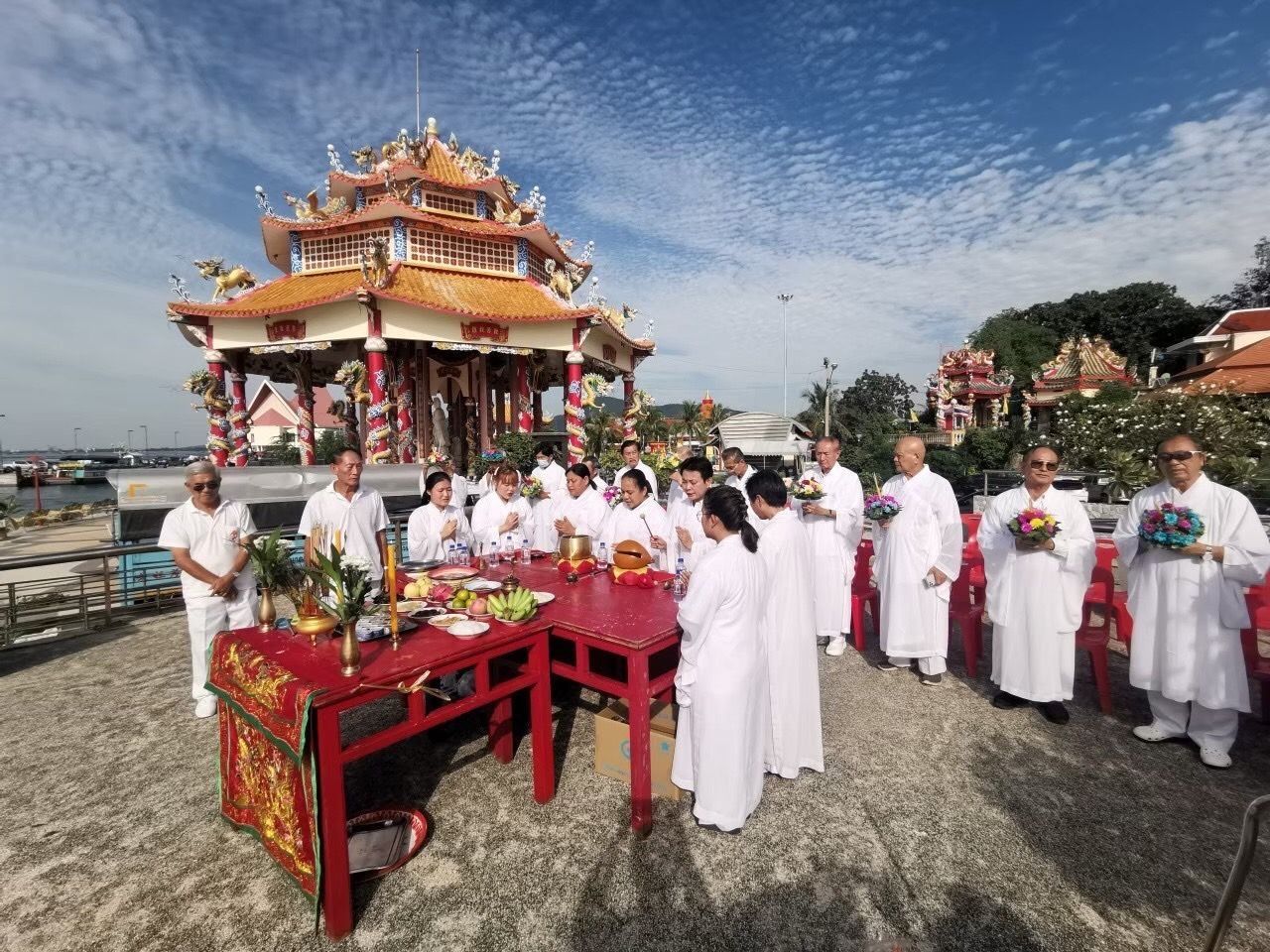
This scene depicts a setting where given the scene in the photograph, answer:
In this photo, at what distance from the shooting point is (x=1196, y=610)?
13.8ft

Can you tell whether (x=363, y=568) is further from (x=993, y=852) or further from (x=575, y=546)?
(x=993, y=852)

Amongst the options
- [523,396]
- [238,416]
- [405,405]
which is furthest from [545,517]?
[238,416]

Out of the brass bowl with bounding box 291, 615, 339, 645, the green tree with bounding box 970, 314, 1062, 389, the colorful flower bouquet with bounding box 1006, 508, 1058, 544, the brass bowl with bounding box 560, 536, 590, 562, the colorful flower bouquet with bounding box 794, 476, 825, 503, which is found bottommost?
the brass bowl with bounding box 291, 615, 339, 645

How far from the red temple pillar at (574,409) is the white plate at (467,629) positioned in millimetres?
13218

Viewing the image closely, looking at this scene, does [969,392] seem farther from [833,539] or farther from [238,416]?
[238,416]

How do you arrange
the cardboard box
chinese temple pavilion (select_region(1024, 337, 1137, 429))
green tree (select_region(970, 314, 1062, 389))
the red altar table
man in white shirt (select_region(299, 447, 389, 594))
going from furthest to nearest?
green tree (select_region(970, 314, 1062, 389)), chinese temple pavilion (select_region(1024, 337, 1137, 429)), man in white shirt (select_region(299, 447, 389, 594)), the cardboard box, the red altar table

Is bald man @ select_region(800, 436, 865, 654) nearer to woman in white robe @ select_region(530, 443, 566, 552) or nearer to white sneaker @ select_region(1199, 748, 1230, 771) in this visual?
white sneaker @ select_region(1199, 748, 1230, 771)

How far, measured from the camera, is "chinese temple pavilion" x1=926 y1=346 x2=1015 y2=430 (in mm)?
37931

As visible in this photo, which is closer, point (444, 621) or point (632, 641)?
point (632, 641)

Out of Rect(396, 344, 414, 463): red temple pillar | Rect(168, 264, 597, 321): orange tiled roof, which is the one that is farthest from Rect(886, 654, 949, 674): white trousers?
Rect(396, 344, 414, 463): red temple pillar

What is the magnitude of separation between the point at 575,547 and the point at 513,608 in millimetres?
1505

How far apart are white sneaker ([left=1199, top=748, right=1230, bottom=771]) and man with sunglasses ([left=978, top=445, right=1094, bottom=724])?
31.7 inches

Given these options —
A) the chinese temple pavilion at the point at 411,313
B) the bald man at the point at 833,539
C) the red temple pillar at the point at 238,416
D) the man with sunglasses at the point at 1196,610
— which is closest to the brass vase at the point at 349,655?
the bald man at the point at 833,539

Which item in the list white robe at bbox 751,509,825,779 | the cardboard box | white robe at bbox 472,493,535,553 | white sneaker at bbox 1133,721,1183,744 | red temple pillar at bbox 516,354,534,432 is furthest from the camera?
red temple pillar at bbox 516,354,534,432
